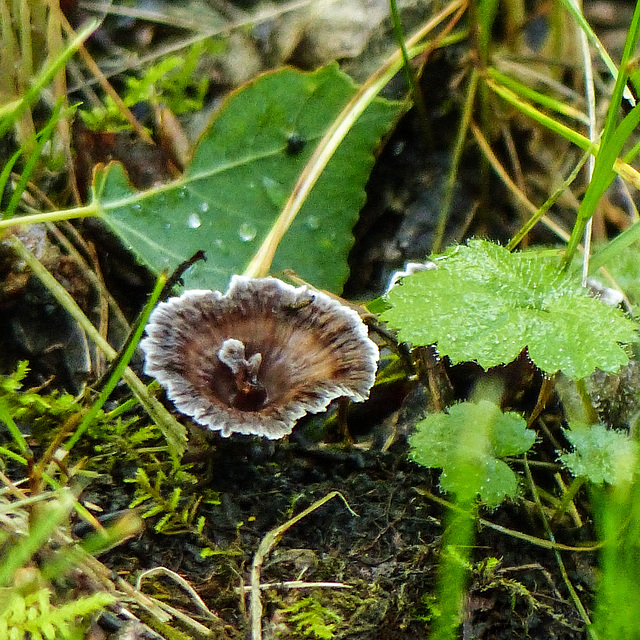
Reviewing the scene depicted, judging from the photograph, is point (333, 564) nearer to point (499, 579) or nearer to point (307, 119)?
point (499, 579)

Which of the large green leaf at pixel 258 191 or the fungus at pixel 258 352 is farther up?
the large green leaf at pixel 258 191

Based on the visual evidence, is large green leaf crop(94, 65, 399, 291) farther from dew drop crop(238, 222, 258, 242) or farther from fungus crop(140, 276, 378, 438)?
fungus crop(140, 276, 378, 438)

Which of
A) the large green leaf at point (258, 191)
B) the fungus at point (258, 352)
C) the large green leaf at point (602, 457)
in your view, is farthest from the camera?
the large green leaf at point (258, 191)

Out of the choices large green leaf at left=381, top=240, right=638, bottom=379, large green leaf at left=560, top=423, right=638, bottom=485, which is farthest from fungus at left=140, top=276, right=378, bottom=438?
large green leaf at left=560, top=423, right=638, bottom=485

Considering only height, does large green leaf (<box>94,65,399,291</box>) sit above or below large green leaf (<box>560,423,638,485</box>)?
above

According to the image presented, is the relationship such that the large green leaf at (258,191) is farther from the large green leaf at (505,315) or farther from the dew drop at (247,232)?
the large green leaf at (505,315)

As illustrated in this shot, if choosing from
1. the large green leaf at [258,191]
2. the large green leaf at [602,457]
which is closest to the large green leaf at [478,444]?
the large green leaf at [602,457]

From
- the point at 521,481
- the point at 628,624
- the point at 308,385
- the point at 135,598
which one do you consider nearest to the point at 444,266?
the point at 308,385
